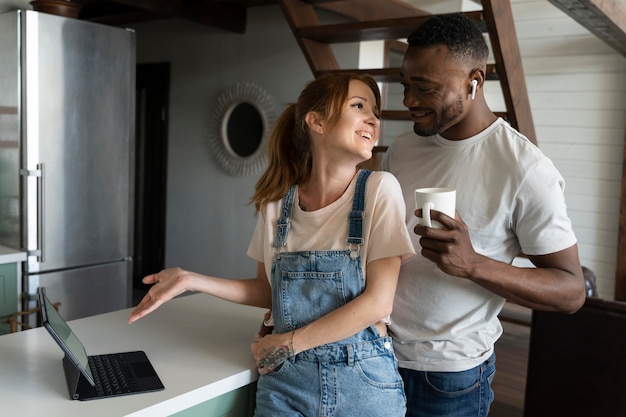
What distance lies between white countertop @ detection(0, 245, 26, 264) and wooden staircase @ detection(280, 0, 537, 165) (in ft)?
5.82

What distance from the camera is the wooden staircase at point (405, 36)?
2.63 meters

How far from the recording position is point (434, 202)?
136 centimetres

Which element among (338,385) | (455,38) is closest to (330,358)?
(338,385)

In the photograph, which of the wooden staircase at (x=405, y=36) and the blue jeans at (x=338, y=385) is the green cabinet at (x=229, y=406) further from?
the wooden staircase at (x=405, y=36)

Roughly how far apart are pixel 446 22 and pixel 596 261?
13.0 feet

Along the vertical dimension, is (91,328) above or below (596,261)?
above

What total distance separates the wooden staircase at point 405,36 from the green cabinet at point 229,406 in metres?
1.73

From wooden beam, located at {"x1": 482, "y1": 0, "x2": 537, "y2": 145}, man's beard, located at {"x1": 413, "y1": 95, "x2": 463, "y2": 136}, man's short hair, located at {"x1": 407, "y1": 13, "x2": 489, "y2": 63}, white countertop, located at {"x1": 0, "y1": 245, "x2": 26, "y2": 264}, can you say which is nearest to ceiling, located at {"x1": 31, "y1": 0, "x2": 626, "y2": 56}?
wooden beam, located at {"x1": 482, "y1": 0, "x2": 537, "y2": 145}

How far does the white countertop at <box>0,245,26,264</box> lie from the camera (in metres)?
3.33

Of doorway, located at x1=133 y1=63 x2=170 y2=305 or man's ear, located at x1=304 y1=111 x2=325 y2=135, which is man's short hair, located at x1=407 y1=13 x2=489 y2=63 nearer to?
man's ear, located at x1=304 y1=111 x2=325 y2=135

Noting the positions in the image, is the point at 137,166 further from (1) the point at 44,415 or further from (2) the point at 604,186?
(1) the point at 44,415

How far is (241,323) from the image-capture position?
196 centimetres

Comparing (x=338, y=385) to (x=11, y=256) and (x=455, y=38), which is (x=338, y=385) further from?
(x=11, y=256)

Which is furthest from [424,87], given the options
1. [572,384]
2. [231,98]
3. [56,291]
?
[231,98]
